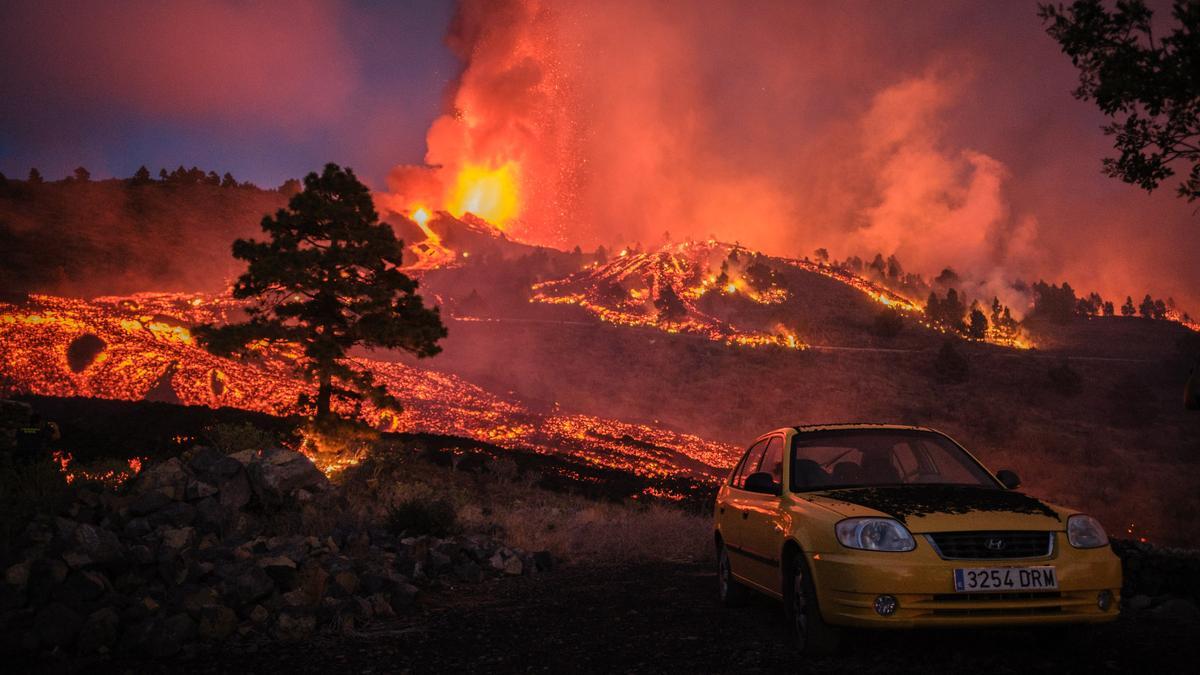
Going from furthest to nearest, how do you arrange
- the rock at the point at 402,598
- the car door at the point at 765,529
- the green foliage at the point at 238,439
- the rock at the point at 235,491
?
the green foliage at the point at 238,439 → the rock at the point at 235,491 → the rock at the point at 402,598 → the car door at the point at 765,529

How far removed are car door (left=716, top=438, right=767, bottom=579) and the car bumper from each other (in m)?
2.07

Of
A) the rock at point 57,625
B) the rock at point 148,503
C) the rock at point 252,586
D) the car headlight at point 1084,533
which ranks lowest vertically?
the rock at point 57,625

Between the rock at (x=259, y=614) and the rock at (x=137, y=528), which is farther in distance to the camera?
the rock at (x=137, y=528)

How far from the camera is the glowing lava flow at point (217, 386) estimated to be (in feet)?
162

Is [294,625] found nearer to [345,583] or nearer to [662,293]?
[345,583]

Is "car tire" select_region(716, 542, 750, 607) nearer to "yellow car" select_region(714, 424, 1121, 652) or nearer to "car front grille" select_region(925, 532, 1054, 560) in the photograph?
"yellow car" select_region(714, 424, 1121, 652)

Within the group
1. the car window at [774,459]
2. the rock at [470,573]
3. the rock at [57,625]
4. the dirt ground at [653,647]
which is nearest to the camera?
the dirt ground at [653,647]

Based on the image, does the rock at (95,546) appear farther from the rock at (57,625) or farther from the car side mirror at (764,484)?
the car side mirror at (764,484)

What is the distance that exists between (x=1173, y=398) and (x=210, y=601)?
90.6 m

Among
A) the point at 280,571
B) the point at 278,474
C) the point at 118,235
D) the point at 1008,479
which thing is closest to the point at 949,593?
the point at 1008,479

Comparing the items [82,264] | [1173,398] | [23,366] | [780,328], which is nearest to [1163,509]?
[1173,398]

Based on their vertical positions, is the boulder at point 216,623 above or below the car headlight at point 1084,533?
below

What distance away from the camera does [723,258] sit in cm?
16275

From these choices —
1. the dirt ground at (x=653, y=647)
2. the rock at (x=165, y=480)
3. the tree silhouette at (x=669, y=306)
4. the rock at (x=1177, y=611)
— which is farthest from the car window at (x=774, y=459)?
the tree silhouette at (x=669, y=306)
